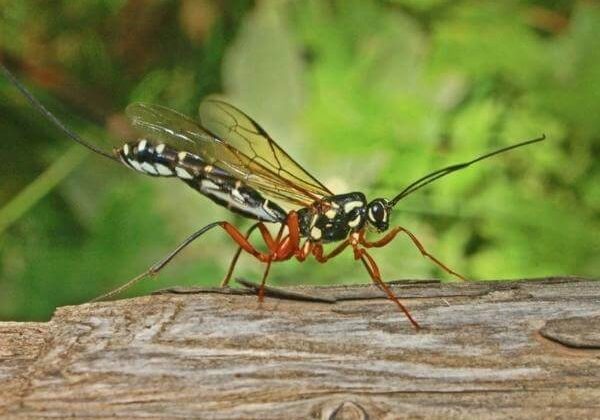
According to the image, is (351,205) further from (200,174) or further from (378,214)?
(200,174)

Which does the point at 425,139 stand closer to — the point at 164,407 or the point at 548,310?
the point at 548,310

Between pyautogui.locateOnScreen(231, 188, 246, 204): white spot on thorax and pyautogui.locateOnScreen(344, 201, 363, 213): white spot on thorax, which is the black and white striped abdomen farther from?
pyautogui.locateOnScreen(344, 201, 363, 213): white spot on thorax

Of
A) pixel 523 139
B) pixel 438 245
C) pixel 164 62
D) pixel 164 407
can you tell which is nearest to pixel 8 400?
pixel 164 407

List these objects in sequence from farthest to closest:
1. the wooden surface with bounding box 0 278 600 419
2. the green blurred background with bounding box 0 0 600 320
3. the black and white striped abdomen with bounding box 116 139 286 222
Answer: the green blurred background with bounding box 0 0 600 320 < the black and white striped abdomen with bounding box 116 139 286 222 < the wooden surface with bounding box 0 278 600 419

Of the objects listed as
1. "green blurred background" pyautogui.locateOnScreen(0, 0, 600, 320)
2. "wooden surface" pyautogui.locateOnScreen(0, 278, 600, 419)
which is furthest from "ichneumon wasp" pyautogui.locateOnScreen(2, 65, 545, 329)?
"green blurred background" pyautogui.locateOnScreen(0, 0, 600, 320)

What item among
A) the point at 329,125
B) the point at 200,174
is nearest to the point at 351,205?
the point at 200,174

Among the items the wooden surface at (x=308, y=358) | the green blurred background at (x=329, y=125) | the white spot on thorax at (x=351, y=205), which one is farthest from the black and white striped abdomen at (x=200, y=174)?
the green blurred background at (x=329, y=125)
